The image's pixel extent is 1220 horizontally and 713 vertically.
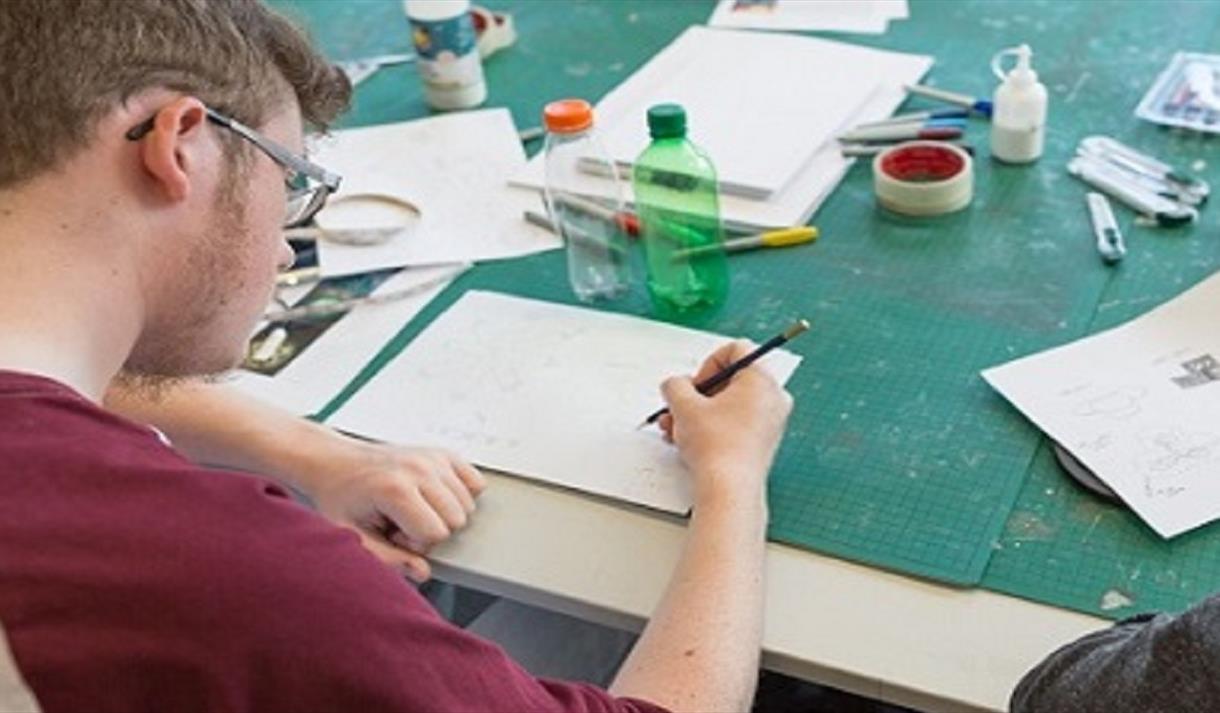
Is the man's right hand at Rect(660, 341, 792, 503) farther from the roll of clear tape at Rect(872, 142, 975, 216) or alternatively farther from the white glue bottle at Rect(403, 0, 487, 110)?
the white glue bottle at Rect(403, 0, 487, 110)

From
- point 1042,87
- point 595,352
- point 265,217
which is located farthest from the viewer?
point 1042,87

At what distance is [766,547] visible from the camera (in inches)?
42.3

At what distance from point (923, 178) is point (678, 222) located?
10.1 inches

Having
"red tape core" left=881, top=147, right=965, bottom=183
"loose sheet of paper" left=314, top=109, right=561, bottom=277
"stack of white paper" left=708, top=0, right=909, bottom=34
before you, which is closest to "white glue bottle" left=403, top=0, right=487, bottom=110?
"loose sheet of paper" left=314, top=109, right=561, bottom=277

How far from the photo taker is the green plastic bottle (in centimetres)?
136

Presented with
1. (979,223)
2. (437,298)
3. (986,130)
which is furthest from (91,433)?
(986,130)

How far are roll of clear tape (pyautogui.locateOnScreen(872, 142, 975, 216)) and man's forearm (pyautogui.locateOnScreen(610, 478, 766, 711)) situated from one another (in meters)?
0.50

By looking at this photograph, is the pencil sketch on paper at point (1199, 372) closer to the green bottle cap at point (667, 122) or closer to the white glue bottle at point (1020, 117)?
the white glue bottle at point (1020, 117)

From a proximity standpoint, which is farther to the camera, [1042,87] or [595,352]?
[1042,87]

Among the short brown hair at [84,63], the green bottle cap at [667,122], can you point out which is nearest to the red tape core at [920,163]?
the green bottle cap at [667,122]

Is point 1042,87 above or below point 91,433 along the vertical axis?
below

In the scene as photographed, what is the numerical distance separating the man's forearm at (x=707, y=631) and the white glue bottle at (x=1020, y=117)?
0.63 meters

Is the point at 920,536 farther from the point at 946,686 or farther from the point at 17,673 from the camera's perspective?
the point at 17,673

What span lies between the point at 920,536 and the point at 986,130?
25.4 inches
